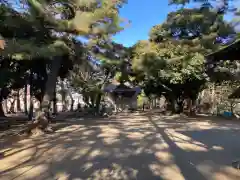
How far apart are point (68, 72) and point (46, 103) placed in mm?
4381

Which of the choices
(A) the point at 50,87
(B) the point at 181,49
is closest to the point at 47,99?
(A) the point at 50,87

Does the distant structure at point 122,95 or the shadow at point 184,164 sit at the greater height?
the distant structure at point 122,95

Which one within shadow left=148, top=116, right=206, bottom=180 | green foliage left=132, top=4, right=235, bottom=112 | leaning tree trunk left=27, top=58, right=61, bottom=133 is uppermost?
green foliage left=132, top=4, right=235, bottom=112

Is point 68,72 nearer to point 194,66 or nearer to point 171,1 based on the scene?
point 194,66

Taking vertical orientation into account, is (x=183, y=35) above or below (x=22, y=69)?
above

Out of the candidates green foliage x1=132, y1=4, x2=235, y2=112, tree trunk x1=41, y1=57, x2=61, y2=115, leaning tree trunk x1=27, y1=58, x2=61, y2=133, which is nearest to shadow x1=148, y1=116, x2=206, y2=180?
leaning tree trunk x1=27, y1=58, x2=61, y2=133

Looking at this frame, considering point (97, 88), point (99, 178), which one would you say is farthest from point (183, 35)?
point (99, 178)

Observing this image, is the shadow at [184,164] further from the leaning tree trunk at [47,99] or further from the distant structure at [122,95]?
the distant structure at [122,95]

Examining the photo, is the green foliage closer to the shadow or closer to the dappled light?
the dappled light

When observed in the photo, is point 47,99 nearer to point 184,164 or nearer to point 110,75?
point 184,164

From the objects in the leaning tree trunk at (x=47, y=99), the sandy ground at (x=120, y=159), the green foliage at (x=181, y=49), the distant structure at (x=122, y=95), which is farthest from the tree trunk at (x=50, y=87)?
the distant structure at (x=122, y=95)

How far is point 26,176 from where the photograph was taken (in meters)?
4.89

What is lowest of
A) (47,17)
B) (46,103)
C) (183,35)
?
(46,103)

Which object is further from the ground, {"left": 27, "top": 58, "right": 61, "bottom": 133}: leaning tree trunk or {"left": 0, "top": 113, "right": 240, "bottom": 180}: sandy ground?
{"left": 27, "top": 58, "right": 61, "bottom": 133}: leaning tree trunk
